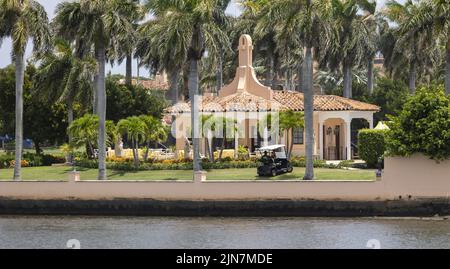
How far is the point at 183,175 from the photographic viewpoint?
50.9 m

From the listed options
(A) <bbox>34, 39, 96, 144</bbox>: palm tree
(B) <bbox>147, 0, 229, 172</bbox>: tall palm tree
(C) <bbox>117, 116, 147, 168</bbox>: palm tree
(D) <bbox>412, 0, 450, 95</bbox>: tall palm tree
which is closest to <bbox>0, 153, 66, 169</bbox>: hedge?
(A) <bbox>34, 39, 96, 144</bbox>: palm tree

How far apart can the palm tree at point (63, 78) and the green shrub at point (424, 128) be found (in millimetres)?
23976

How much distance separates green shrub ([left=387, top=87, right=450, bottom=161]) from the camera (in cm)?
4125

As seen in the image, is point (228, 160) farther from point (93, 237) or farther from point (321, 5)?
point (93, 237)

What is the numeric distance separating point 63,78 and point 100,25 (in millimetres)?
14769

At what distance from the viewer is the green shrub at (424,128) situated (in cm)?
4125

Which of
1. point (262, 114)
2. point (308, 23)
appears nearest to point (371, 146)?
point (262, 114)

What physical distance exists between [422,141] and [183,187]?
36.2 ft

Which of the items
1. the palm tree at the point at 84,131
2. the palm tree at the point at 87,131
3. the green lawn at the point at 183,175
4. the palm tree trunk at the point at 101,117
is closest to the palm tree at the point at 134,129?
the palm tree at the point at 87,131

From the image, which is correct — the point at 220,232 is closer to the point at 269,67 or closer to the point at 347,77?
the point at 269,67

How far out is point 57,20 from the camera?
48.6 metres

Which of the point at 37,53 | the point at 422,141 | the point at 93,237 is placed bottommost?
the point at 93,237
